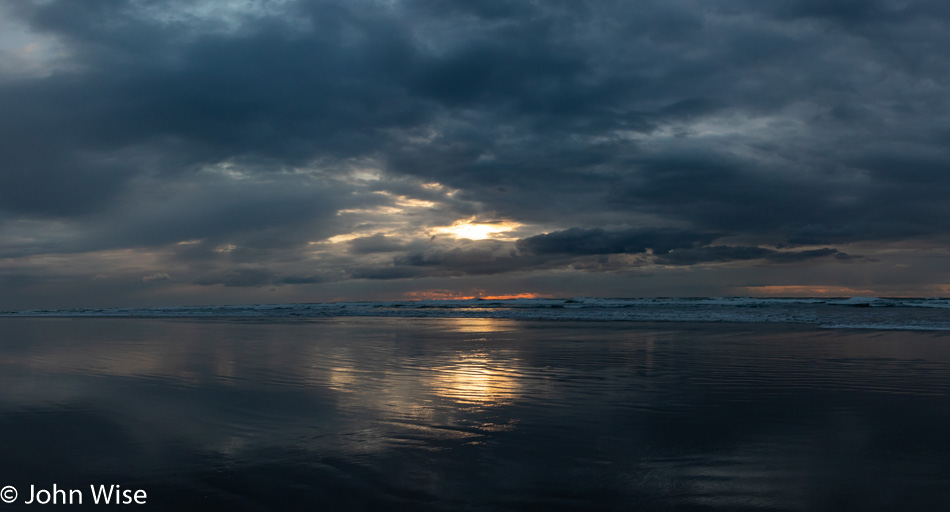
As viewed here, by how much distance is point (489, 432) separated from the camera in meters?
6.71

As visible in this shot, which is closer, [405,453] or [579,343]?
[405,453]

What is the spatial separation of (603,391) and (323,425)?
4.74 metres

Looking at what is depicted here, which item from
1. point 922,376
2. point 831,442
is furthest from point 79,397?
point 922,376

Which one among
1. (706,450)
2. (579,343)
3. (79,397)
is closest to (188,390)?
(79,397)

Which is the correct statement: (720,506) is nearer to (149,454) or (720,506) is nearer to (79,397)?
(149,454)

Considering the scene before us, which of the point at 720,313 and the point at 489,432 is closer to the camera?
the point at 489,432

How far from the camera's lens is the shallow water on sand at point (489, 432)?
4.79 metres

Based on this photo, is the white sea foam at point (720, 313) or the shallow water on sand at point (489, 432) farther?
the white sea foam at point (720, 313)

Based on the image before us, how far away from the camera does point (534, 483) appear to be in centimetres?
498

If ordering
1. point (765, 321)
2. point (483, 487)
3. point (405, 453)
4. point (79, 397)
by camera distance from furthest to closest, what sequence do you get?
1. point (765, 321)
2. point (79, 397)
3. point (405, 453)
4. point (483, 487)

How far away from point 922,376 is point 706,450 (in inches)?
310

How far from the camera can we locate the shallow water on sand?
4.79 meters

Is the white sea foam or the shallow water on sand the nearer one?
the shallow water on sand

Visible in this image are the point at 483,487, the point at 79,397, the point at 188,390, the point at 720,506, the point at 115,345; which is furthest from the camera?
the point at 115,345
